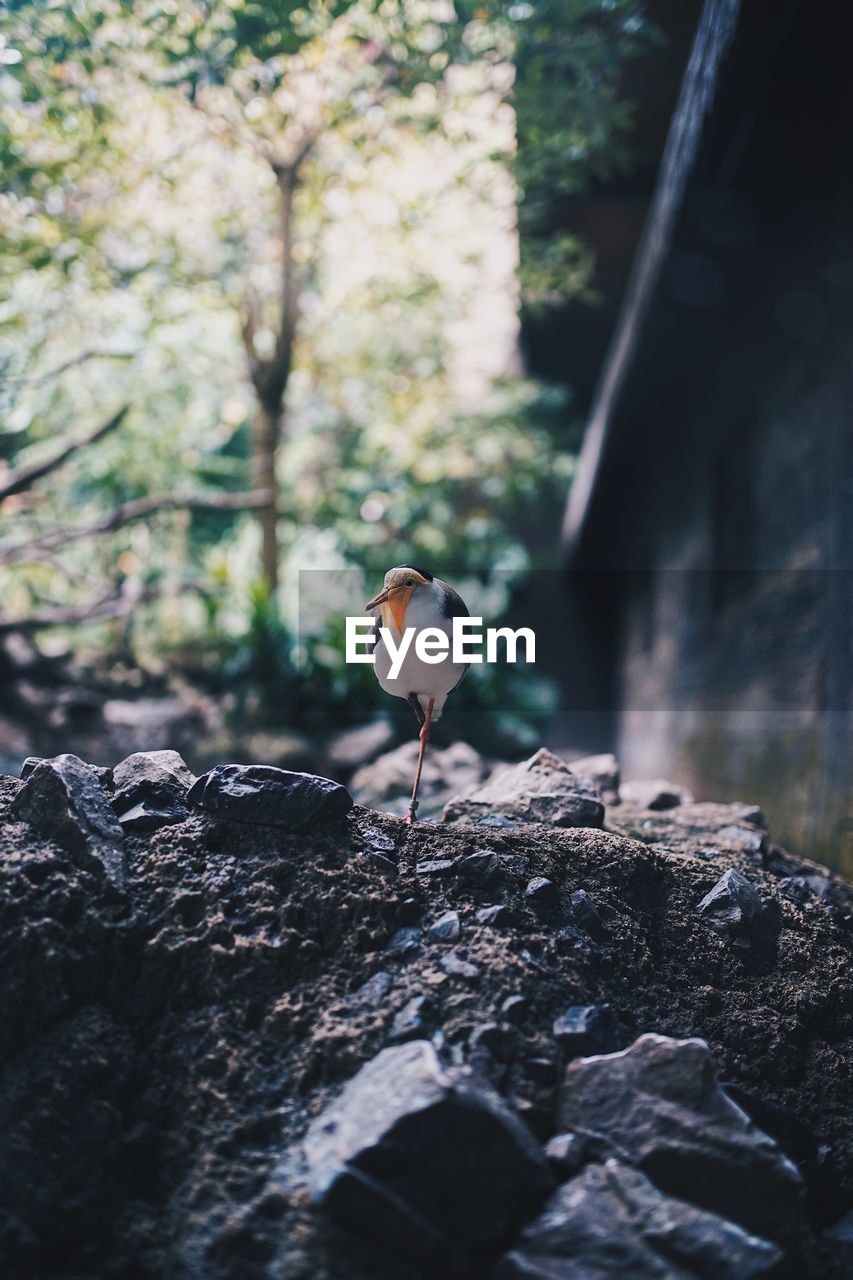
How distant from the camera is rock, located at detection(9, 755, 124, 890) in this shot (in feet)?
5.05

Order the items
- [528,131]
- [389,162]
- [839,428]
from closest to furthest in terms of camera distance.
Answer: [839,428] < [528,131] < [389,162]

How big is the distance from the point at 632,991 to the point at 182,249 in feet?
24.1

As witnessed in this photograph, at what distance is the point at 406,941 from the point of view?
1.52 meters

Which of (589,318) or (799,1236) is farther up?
(589,318)

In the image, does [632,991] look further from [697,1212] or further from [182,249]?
[182,249]

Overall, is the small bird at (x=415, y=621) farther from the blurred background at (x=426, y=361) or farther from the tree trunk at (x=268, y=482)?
the tree trunk at (x=268, y=482)

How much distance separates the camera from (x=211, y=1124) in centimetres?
128

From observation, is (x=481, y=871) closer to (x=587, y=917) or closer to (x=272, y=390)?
(x=587, y=917)

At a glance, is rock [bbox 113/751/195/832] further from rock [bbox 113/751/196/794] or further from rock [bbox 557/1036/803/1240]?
rock [bbox 557/1036/803/1240]

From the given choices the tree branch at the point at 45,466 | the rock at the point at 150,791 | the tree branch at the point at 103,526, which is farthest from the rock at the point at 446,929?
the tree branch at the point at 103,526

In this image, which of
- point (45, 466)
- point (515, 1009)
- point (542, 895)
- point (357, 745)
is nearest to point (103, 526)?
point (45, 466)

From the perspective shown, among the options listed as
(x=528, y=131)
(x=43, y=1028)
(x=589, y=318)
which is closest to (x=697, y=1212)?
(x=43, y=1028)

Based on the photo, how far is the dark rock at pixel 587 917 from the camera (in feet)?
5.34

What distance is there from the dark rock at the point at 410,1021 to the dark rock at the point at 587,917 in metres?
0.35
